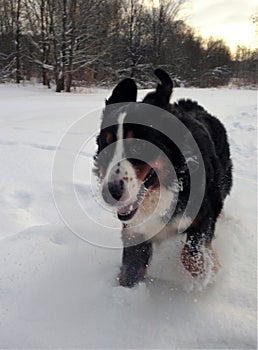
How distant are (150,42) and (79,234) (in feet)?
113

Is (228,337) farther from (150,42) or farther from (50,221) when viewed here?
(150,42)

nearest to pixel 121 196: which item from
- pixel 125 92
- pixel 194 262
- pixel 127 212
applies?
pixel 127 212

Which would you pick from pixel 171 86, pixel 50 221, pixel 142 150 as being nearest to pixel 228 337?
pixel 142 150

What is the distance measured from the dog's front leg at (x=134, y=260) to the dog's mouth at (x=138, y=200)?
0.34m

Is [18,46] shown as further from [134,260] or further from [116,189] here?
[116,189]

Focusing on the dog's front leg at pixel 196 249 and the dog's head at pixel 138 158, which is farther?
the dog's front leg at pixel 196 249

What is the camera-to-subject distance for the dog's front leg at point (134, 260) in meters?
2.54

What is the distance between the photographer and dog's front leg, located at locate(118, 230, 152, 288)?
99.9 inches

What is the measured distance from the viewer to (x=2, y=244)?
2896 millimetres

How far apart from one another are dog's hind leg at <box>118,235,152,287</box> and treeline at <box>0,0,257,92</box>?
68.6 feet

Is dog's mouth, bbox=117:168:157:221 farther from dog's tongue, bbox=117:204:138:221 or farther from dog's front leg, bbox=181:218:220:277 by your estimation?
dog's front leg, bbox=181:218:220:277

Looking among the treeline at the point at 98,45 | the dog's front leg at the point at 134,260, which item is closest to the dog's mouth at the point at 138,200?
the dog's front leg at the point at 134,260

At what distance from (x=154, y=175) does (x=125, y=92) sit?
74 cm

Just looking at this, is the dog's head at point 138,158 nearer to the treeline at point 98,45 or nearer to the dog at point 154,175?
the dog at point 154,175
